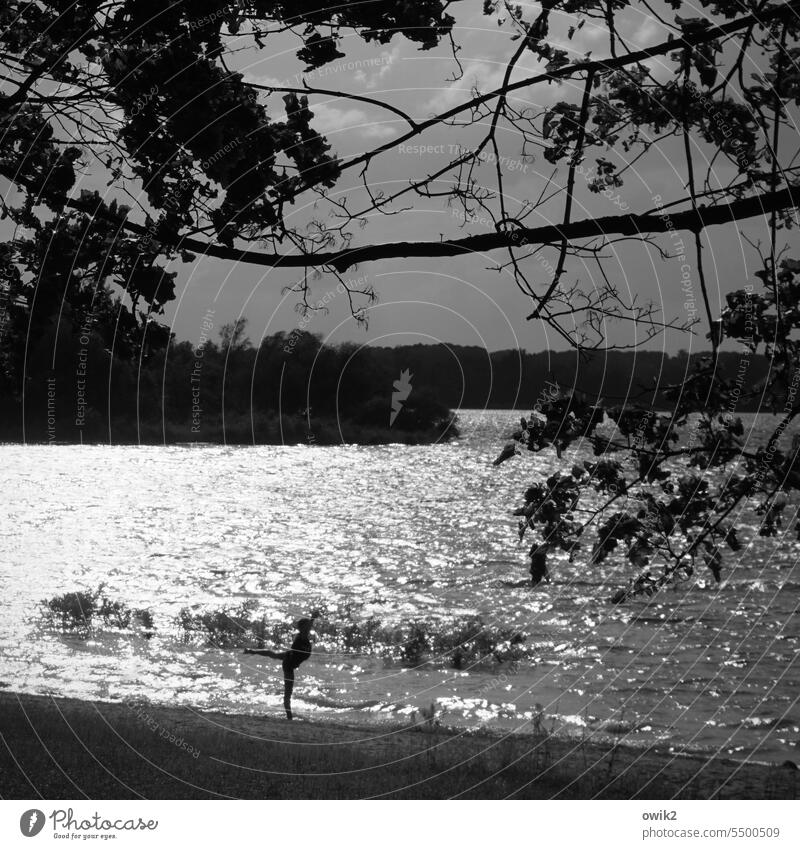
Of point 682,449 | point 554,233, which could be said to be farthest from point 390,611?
point 554,233

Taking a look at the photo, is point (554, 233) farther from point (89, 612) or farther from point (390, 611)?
point (390, 611)

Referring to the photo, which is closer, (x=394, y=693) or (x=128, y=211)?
(x=128, y=211)

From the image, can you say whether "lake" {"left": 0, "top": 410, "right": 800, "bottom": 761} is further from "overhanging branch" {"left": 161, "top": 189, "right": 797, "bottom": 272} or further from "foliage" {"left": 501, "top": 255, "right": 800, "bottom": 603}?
"overhanging branch" {"left": 161, "top": 189, "right": 797, "bottom": 272}

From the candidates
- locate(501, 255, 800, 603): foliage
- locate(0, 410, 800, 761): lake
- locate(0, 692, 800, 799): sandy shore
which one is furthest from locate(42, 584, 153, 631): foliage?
locate(501, 255, 800, 603): foliage

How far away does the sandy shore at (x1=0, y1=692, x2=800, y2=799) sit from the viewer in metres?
7.66

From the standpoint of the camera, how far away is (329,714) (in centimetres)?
1875

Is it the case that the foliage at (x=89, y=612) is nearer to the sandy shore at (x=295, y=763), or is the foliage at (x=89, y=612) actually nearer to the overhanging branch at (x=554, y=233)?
the sandy shore at (x=295, y=763)

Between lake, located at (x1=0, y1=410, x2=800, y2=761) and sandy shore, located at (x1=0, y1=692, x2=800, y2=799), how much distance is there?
11.2 feet

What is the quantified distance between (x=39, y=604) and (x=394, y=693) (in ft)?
49.0

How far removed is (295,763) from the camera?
9320 mm

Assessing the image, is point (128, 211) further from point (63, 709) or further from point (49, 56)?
point (63, 709)

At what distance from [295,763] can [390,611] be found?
2880 cm
